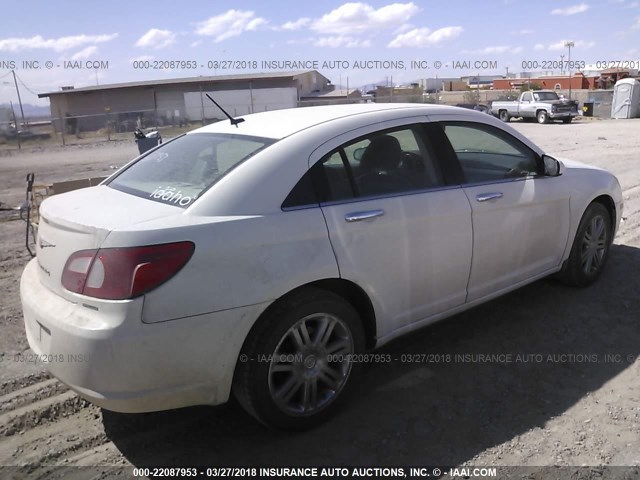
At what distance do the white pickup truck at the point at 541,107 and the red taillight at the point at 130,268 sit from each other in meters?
31.2

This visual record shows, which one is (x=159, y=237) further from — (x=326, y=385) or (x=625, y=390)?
(x=625, y=390)

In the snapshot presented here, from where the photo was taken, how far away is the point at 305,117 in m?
3.48

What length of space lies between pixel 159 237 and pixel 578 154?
47.8 feet

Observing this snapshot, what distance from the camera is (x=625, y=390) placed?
11.2ft

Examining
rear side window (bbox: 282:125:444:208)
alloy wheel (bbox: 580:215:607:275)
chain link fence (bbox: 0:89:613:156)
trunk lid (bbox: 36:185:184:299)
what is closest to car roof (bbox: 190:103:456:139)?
rear side window (bbox: 282:125:444:208)

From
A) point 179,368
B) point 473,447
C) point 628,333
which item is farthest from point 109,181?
point 628,333

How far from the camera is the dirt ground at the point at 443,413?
2.89m

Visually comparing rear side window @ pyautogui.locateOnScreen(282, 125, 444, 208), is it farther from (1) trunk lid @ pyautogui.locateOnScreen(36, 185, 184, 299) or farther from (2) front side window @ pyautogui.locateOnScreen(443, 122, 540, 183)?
(1) trunk lid @ pyautogui.locateOnScreen(36, 185, 184, 299)

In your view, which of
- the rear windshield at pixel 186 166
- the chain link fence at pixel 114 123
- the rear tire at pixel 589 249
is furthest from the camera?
the chain link fence at pixel 114 123

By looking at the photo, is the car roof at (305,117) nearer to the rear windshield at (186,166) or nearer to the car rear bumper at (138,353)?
the rear windshield at (186,166)

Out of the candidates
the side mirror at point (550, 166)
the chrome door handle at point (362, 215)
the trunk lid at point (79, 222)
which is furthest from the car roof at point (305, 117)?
the side mirror at point (550, 166)

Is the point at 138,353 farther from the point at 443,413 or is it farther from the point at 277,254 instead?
the point at 443,413

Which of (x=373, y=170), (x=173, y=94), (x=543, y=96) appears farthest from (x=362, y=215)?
(x=173, y=94)

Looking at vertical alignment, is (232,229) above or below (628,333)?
above
